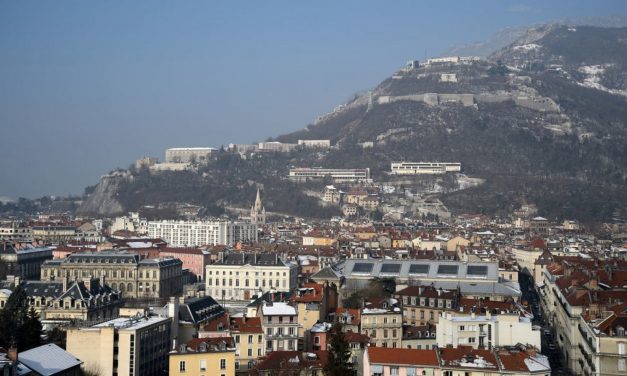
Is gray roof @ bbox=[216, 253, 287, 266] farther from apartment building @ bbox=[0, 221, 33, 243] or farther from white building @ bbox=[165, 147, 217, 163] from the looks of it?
white building @ bbox=[165, 147, 217, 163]

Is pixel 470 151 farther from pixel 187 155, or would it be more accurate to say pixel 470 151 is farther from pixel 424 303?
pixel 424 303

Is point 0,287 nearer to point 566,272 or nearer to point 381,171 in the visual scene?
point 566,272

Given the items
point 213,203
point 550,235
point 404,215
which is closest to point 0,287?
point 550,235

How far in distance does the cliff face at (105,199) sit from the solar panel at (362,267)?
110808 mm

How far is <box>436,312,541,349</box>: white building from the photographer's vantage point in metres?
38.6

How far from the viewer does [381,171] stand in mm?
163750

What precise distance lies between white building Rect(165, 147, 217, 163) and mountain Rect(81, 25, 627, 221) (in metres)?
6.22

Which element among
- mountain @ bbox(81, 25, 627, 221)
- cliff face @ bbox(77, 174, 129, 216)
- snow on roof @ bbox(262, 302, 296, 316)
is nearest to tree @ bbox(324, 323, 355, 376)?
snow on roof @ bbox(262, 302, 296, 316)

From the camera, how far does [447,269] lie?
57.0m

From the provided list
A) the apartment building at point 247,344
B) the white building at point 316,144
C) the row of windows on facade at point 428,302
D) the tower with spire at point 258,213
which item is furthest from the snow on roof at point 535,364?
the white building at point 316,144

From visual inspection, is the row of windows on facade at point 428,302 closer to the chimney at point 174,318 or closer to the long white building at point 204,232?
the chimney at point 174,318

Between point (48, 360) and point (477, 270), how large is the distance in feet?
93.5

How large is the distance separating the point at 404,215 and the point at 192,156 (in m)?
67.4

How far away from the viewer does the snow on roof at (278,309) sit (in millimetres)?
40031
